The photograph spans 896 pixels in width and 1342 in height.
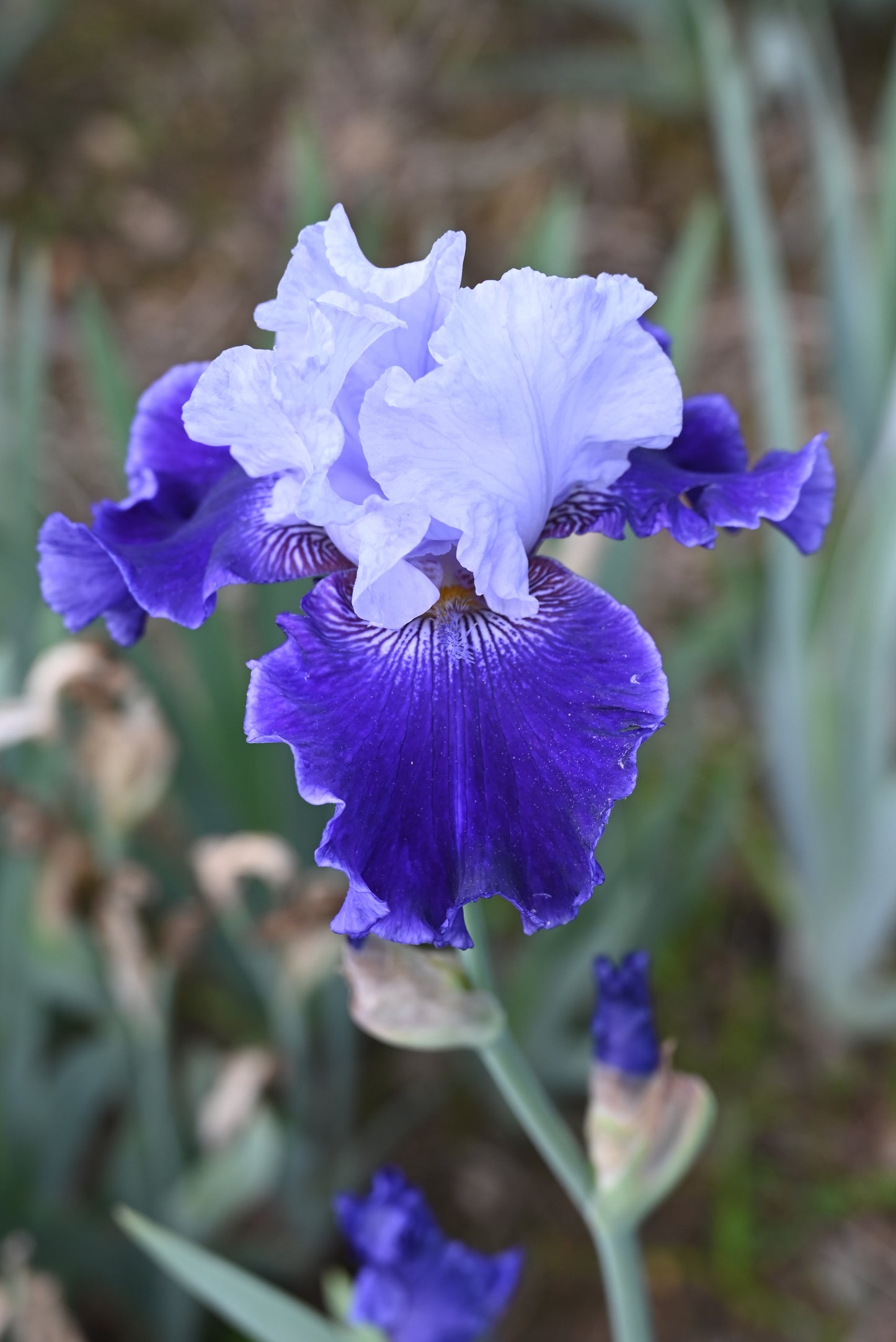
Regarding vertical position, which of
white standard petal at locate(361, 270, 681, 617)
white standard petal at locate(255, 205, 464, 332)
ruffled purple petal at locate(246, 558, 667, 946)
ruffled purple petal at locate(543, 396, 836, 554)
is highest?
white standard petal at locate(255, 205, 464, 332)

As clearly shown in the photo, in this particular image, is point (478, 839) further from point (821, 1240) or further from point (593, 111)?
point (593, 111)

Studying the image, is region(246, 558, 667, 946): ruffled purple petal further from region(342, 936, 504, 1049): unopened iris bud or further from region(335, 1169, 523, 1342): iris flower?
region(335, 1169, 523, 1342): iris flower

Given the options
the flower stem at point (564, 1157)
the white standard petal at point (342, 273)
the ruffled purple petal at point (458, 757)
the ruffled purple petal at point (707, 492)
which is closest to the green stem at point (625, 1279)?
the flower stem at point (564, 1157)

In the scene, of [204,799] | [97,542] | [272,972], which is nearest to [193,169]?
[204,799]

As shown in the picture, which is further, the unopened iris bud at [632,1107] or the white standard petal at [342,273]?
the unopened iris bud at [632,1107]

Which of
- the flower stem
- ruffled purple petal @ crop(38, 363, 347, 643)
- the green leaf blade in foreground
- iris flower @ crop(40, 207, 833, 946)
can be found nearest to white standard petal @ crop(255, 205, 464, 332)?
iris flower @ crop(40, 207, 833, 946)

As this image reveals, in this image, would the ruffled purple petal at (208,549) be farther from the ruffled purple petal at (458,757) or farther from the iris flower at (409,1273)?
the iris flower at (409,1273)
